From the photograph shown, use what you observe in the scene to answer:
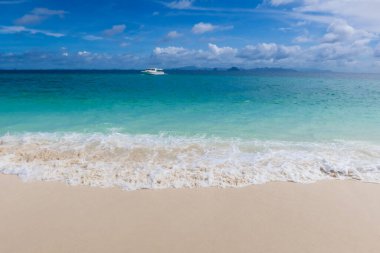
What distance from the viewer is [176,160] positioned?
9.77 metres

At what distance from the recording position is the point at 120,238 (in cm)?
563

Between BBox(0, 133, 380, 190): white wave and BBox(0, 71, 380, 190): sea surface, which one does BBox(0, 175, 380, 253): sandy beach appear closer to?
BBox(0, 133, 380, 190): white wave

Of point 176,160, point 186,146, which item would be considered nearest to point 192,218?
point 176,160

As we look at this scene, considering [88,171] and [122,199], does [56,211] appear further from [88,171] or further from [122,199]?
[88,171]

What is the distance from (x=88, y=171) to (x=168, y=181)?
2.56m

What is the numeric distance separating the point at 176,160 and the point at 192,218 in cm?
363

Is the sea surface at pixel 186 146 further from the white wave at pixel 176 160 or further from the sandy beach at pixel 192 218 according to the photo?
the sandy beach at pixel 192 218

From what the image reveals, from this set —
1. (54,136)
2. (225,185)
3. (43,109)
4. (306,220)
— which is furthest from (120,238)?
(43,109)

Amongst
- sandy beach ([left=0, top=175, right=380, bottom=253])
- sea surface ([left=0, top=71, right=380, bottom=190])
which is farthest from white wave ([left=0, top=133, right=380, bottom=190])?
sandy beach ([left=0, top=175, right=380, bottom=253])

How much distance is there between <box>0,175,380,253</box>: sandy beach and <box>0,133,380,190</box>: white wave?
1.72 ft

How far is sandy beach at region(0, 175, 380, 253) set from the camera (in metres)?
5.48

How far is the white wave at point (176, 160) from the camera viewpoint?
8.27 meters

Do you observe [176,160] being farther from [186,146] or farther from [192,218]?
[192,218]

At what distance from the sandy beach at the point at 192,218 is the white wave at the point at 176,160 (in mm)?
523
